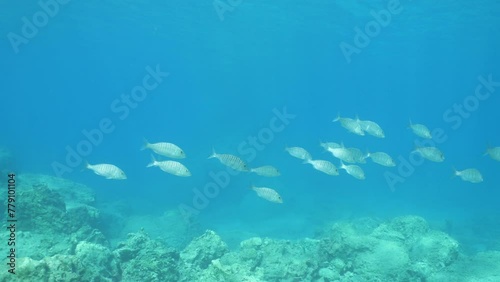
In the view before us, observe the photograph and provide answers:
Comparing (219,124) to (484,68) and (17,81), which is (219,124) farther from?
(17,81)

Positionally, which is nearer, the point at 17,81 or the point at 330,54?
the point at 330,54

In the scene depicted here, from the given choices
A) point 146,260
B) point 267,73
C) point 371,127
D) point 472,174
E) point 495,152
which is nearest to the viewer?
point 146,260

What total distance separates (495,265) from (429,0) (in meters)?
25.9

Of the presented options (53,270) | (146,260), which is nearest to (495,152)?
(146,260)

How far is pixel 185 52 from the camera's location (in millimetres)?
55969

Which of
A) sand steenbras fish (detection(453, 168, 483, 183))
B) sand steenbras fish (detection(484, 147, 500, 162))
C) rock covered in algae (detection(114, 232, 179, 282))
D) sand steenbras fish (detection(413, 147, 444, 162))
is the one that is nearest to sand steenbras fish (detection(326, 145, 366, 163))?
sand steenbras fish (detection(413, 147, 444, 162))

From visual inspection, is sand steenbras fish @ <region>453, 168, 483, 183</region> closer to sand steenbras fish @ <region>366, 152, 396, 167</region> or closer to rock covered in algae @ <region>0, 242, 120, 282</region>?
sand steenbras fish @ <region>366, 152, 396, 167</region>

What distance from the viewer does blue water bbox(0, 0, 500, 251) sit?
26.2 meters

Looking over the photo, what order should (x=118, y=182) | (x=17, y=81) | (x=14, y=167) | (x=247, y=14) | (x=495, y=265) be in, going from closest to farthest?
(x=495, y=265) < (x=14, y=167) < (x=118, y=182) < (x=247, y=14) < (x=17, y=81)

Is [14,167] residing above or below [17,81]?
below

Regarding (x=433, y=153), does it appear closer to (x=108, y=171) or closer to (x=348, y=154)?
(x=348, y=154)

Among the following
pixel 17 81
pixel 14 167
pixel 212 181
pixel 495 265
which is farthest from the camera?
pixel 17 81

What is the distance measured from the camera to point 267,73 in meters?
67.8

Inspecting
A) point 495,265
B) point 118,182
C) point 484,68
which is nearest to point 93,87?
point 118,182
